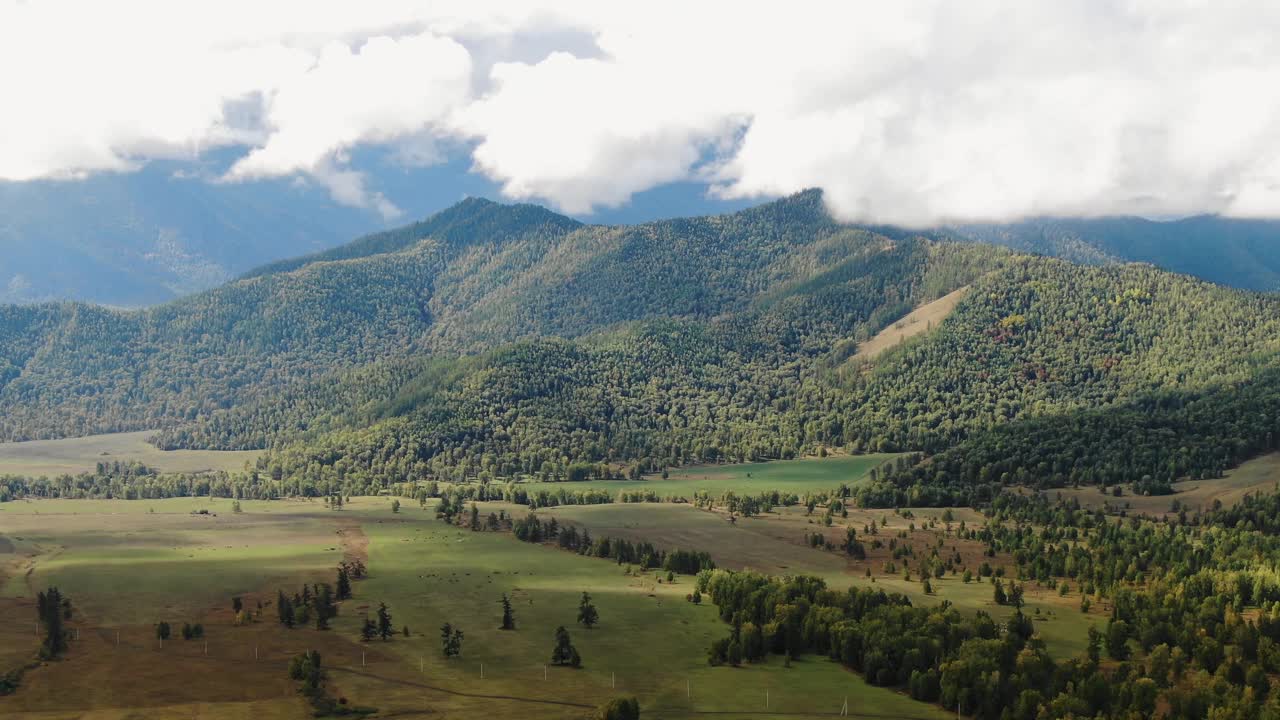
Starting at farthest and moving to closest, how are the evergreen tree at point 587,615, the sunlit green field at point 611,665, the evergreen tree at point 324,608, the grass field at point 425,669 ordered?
the evergreen tree at point 587,615
the evergreen tree at point 324,608
the sunlit green field at point 611,665
the grass field at point 425,669

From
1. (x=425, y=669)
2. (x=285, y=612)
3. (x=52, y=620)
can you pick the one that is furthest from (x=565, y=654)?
(x=52, y=620)

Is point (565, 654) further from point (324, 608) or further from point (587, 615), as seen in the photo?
point (324, 608)

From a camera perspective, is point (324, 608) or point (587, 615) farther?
point (324, 608)

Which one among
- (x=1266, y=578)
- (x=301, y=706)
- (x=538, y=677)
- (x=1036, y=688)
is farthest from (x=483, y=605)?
(x=1266, y=578)

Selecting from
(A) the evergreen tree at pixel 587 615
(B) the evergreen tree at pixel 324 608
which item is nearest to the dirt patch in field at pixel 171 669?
(B) the evergreen tree at pixel 324 608

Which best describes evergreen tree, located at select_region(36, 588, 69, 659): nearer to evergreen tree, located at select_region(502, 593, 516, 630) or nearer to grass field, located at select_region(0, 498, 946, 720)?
grass field, located at select_region(0, 498, 946, 720)

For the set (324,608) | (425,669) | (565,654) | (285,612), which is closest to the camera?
(425,669)

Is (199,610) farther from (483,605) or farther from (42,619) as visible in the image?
(483,605)

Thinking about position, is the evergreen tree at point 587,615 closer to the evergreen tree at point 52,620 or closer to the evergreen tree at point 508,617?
the evergreen tree at point 508,617

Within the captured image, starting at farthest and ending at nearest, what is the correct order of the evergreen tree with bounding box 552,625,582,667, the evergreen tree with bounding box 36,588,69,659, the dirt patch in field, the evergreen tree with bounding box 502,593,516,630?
the evergreen tree with bounding box 502,593,516,630 < the evergreen tree with bounding box 552,625,582,667 < the evergreen tree with bounding box 36,588,69,659 < the dirt patch in field

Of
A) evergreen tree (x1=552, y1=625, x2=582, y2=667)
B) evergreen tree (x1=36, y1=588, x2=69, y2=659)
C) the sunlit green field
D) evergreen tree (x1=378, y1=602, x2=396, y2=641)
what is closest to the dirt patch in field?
evergreen tree (x1=36, y1=588, x2=69, y2=659)

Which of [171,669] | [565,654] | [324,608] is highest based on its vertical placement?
[324,608]
